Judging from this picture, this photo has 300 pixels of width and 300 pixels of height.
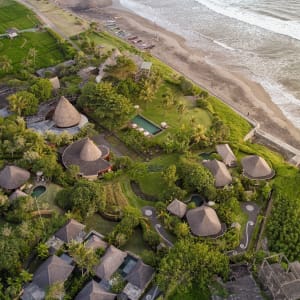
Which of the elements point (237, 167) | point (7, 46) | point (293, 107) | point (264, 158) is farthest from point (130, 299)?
point (7, 46)

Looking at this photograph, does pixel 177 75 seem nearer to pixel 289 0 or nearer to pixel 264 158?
pixel 264 158

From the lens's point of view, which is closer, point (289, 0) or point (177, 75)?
point (177, 75)

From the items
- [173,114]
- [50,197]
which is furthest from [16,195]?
[173,114]

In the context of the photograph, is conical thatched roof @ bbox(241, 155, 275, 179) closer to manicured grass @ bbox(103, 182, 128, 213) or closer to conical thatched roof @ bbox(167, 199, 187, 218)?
conical thatched roof @ bbox(167, 199, 187, 218)

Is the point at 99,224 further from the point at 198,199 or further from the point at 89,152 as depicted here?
the point at 198,199

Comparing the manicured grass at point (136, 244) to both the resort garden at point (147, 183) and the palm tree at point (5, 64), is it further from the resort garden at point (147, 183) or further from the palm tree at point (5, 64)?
the palm tree at point (5, 64)

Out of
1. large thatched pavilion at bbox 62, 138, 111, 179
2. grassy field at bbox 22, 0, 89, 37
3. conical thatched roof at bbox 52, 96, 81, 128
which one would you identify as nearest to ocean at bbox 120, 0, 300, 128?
grassy field at bbox 22, 0, 89, 37

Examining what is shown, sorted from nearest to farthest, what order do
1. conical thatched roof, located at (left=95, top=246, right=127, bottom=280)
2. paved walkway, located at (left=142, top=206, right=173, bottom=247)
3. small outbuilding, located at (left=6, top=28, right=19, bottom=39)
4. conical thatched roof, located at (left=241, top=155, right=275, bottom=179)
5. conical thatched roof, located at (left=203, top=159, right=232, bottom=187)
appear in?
conical thatched roof, located at (left=95, top=246, right=127, bottom=280) → paved walkway, located at (left=142, top=206, right=173, bottom=247) → conical thatched roof, located at (left=203, top=159, right=232, bottom=187) → conical thatched roof, located at (left=241, top=155, right=275, bottom=179) → small outbuilding, located at (left=6, top=28, right=19, bottom=39)
